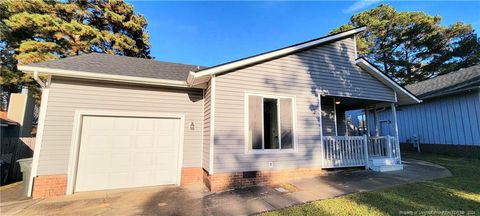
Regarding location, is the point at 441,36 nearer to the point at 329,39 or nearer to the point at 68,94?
the point at 329,39

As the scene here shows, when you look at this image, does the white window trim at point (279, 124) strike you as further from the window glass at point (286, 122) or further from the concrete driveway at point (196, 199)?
the concrete driveway at point (196, 199)

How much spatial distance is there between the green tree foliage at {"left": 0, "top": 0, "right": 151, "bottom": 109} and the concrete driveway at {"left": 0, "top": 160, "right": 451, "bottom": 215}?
13047mm

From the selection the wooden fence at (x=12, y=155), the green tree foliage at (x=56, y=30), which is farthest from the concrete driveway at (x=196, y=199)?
the green tree foliage at (x=56, y=30)

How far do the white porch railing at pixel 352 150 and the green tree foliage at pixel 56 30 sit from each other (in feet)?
57.9

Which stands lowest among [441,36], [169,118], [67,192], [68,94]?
[67,192]

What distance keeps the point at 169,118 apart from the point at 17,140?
20.0ft

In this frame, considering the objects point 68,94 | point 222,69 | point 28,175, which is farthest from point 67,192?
point 222,69

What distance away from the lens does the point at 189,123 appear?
7.41m

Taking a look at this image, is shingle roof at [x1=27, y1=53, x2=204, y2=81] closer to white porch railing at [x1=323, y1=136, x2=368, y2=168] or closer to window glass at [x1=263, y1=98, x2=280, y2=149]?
window glass at [x1=263, y1=98, x2=280, y2=149]

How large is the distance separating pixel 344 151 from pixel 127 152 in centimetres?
709

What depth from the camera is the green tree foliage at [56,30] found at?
14945 mm

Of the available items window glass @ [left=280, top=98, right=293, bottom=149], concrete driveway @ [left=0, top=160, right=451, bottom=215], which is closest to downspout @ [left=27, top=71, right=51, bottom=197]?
concrete driveway @ [left=0, top=160, right=451, bottom=215]

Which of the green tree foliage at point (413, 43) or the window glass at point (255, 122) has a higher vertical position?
the green tree foliage at point (413, 43)

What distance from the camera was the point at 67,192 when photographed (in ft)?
19.7
